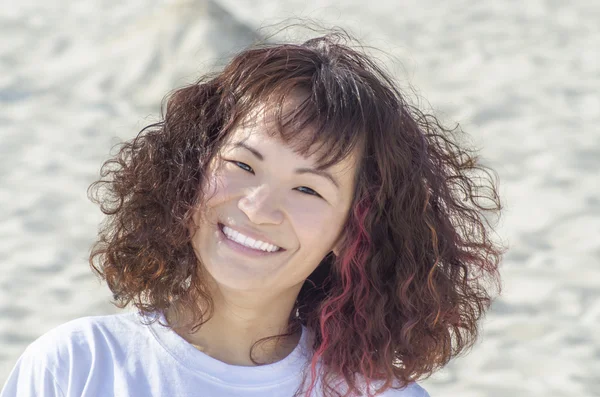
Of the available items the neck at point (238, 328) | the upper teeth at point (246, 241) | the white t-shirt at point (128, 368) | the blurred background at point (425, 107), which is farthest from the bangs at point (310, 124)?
the blurred background at point (425, 107)

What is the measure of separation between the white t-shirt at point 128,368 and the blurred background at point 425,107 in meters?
1.40

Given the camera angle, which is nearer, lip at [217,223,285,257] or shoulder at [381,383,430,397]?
lip at [217,223,285,257]

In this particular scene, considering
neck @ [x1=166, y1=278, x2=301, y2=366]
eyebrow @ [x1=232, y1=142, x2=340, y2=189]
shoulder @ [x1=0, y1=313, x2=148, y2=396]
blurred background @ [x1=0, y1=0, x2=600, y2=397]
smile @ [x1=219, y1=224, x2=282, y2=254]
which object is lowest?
shoulder @ [x1=0, y1=313, x2=148, y2=396]

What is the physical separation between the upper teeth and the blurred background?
52.2 inches

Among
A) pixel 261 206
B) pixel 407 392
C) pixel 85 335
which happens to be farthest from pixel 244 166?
pixel 407 392

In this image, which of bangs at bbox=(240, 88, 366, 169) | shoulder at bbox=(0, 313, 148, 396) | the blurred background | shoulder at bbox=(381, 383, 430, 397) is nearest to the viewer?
shoulder at bbox=(0, 313, 148, 396)

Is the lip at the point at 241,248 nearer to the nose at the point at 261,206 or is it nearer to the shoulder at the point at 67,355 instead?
the nose at the point at 261,206

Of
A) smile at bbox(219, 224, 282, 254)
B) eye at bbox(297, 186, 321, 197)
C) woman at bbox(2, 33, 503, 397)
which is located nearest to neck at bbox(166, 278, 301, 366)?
woman at bbox(2, 33, 503, 397)

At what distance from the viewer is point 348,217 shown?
1.93 metres

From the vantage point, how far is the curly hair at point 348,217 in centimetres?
186

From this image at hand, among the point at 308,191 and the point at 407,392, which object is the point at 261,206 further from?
the point at 407,392

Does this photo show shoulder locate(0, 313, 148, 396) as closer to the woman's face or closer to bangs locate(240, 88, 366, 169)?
the woman's face

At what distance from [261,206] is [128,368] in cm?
39

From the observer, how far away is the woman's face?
1779 millimetres
